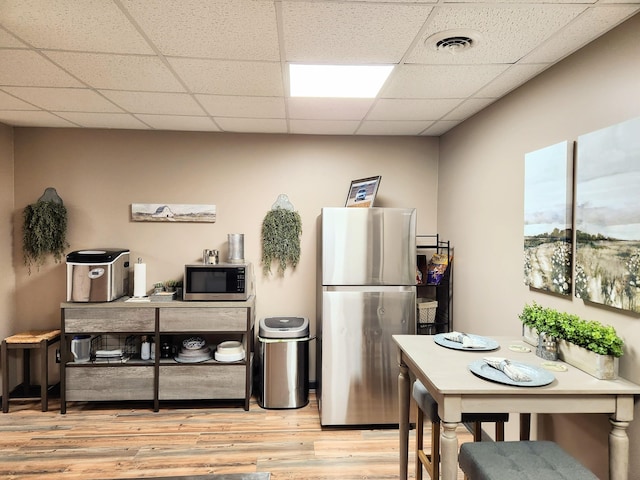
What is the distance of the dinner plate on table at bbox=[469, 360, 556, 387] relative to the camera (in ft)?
5.41

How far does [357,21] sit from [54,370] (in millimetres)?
3960

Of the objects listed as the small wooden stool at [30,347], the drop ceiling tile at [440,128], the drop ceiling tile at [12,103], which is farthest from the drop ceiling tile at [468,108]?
the small wooden stool at [30,347]

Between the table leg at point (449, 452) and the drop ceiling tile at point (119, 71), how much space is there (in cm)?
224

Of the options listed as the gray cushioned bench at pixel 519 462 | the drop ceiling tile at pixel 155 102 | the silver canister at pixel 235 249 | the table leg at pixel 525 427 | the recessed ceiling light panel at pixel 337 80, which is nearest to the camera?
the gray cushioned bench at pixel 519 462

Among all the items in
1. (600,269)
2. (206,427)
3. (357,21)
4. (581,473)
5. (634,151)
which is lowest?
(206,427)

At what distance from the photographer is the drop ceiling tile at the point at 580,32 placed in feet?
5.48

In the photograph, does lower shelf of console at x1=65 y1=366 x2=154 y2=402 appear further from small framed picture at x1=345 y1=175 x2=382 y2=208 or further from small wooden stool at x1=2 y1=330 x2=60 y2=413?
small framed picture at x1=345 y1=175 x2=382 y2=208

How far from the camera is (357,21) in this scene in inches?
69.4

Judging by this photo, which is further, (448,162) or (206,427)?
(448,162)

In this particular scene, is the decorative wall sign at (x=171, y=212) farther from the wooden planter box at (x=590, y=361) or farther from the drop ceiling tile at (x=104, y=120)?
the wooden planter box at (x=590, y=361)

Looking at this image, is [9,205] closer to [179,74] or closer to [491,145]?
[179,74]

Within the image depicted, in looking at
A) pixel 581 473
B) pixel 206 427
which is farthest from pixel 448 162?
pixel 206 427

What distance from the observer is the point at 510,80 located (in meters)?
2.45

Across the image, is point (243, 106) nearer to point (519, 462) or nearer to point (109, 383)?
point (109, 383)
